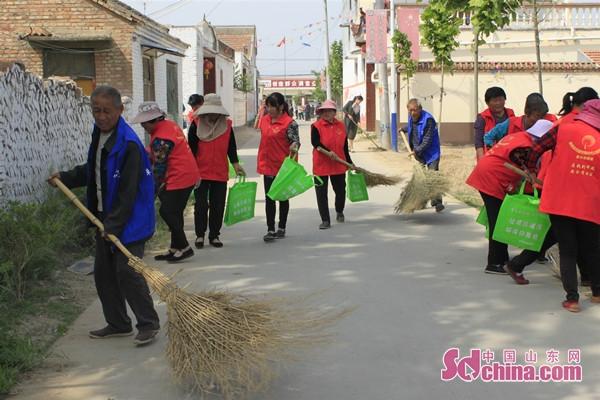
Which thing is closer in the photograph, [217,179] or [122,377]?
[122,377]

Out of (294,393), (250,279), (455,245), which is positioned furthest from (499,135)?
(294,393)

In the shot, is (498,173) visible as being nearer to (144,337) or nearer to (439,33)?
(144,337)

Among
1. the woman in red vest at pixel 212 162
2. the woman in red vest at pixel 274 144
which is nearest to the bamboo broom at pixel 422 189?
the woman in red vest at pixel 274 144

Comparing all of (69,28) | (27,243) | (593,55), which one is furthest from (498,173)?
(593,55)

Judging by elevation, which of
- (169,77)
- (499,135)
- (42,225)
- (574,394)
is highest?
(169,77)

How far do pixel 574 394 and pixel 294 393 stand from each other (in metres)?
1.52

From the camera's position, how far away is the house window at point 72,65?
50.6 ft

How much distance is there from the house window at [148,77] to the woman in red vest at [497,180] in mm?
11817

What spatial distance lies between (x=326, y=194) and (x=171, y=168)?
8.58 ft

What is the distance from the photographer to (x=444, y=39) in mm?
19953

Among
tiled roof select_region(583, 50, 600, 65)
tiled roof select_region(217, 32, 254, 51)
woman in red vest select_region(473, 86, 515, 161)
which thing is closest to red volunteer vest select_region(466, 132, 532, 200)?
woman in red vest select_region(473, 86, 515, 161)

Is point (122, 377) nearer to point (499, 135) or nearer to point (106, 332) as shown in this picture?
point (106, 332)

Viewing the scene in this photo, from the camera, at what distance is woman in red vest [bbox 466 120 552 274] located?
631cm

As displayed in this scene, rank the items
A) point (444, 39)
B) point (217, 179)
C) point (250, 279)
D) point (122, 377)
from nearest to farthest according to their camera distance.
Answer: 1. point (122, 377)
2. point (250, 279)
3. point (217, 179)
4. point (444, 39)
